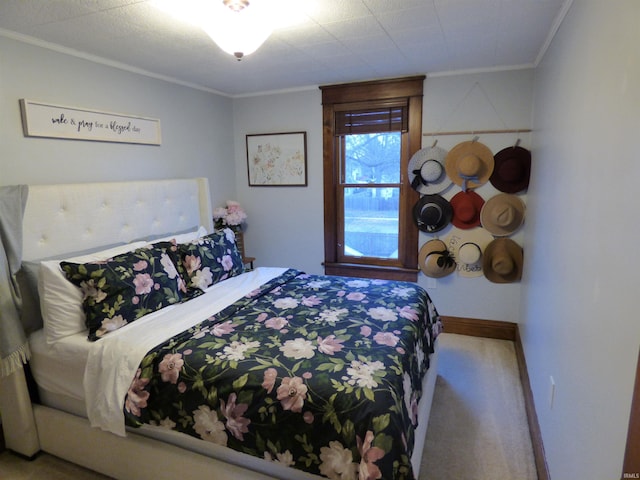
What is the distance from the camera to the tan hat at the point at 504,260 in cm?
316

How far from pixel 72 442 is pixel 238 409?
1124 millimetres

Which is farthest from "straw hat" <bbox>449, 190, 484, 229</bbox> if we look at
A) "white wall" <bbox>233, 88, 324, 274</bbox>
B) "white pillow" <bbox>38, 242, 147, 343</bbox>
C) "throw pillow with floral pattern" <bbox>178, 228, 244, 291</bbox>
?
"white pillow" <bbox>38, 242, 147, 343</bbox>

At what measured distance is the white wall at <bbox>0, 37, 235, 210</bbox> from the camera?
2154 millimetres

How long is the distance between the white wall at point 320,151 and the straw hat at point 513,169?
0.09 m

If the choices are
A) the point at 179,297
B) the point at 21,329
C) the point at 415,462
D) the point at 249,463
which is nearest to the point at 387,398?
the point at 415,462

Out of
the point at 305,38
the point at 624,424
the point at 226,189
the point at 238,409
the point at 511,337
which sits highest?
the point at 305,38

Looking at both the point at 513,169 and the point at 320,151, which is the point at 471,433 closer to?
the point at 513,169


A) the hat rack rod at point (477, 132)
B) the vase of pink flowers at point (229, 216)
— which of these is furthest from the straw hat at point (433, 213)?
the vase of pink flowers at point (229, 216)

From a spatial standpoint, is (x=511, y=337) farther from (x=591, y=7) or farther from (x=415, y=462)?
(x=591, y=7)

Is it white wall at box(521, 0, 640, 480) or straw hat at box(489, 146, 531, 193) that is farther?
straw hat at box(489, 146, 531, 193)

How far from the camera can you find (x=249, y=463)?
160cm

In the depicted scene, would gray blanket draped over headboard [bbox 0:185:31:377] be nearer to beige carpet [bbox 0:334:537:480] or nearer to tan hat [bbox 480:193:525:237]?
beige carpet [bbox 0:334:537:480]

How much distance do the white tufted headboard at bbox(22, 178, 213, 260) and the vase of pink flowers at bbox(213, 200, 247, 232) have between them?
0.39m

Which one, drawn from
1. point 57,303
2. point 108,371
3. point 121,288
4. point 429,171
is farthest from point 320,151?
point 108,371
